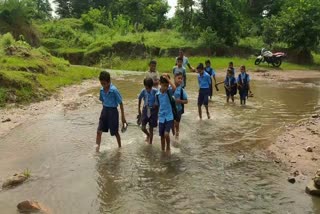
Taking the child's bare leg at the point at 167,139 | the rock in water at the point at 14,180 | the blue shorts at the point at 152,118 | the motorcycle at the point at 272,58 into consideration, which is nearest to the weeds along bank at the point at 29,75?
the blue shorts at the point at 152,118

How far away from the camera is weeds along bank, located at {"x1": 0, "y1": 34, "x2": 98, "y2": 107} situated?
45.1ft

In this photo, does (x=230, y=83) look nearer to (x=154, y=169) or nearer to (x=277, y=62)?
(x=154, y=169)

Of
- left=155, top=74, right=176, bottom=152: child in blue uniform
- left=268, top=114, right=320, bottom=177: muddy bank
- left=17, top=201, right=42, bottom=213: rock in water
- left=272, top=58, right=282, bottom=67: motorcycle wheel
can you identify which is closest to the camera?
left=17, top=201, right=42, bottom=213: rock in water

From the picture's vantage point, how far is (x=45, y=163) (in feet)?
25.8

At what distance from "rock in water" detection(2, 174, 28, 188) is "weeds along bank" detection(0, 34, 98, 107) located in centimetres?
643

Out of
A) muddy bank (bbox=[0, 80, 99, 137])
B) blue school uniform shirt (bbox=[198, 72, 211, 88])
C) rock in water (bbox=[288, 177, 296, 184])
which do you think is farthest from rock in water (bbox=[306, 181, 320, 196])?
muddy bank (bbox=[0, 80, 99, 137])

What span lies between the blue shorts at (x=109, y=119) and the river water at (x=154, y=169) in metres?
0.50

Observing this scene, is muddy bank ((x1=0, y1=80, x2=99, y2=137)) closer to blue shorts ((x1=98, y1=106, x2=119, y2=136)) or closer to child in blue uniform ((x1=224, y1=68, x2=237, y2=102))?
blue shorts ((x1=98, y1=106, x2=119, y2=136))

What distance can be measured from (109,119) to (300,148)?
3.95 meters

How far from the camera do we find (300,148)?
836cm

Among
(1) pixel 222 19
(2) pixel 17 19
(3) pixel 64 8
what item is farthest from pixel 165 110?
(3) pixel 64 8

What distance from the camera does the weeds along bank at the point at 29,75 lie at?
1374 cm

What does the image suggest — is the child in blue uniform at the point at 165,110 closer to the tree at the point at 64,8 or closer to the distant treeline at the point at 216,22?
the distant treeline at the point at 216,22

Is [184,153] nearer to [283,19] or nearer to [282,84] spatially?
[282,84]
